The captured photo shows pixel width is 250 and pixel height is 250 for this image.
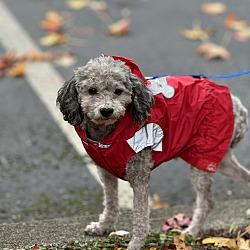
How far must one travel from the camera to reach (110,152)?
438cm

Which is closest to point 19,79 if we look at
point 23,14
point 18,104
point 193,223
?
point 18,104

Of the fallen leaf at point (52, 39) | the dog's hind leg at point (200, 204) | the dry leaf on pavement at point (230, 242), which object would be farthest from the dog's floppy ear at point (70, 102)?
the fallen leaf at point (52, 39)

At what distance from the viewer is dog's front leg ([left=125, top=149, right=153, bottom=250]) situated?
4496 mm

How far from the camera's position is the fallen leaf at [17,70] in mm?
7977

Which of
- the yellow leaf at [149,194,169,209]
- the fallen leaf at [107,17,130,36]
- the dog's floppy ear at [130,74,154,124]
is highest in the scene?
the dog's floppy ear at [130,74,154,124]

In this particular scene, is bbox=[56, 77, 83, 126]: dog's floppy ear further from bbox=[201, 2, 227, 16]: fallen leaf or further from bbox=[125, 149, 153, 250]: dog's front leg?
bbox=[201, 2, 227, 16]: fallen leaf

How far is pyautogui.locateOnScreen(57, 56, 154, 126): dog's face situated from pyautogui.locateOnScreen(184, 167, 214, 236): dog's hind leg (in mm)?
993

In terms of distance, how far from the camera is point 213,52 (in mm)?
8422

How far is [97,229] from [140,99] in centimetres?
116

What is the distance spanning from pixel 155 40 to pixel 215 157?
14.1 ft

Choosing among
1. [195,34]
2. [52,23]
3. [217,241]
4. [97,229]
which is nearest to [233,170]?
[217,241]

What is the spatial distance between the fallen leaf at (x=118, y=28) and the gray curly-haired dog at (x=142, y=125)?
4.21 m

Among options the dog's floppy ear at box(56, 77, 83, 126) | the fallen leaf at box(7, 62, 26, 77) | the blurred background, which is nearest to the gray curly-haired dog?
the dog's floppy ear at box(56, 77, 83, 126)

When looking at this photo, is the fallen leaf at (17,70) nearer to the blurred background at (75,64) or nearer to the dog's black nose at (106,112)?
the blurred background at (75,64)
